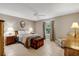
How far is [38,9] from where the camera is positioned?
2084mm

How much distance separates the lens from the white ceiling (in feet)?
6.60

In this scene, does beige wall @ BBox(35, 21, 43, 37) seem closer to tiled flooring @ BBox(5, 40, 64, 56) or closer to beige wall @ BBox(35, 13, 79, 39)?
beige wall @ BBox(35, 13, 79, 39)

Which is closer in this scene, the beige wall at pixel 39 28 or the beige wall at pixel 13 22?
the beige wall at pixel 13 22

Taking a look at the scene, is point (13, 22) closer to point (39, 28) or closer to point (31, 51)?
point (39, 28)

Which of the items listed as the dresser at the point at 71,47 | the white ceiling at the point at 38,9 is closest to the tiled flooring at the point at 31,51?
the dresser at the point at 71,47

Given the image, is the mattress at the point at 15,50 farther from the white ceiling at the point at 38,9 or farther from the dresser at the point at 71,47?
the dresser at the point at 71,47

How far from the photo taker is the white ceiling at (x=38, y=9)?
79.2 inches

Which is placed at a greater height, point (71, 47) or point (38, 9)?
point (38, 9)

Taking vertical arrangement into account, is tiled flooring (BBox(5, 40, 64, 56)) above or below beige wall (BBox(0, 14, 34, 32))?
below

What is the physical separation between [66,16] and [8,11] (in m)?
1.20

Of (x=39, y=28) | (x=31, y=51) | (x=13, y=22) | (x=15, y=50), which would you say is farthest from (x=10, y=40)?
(x=39, y=28)

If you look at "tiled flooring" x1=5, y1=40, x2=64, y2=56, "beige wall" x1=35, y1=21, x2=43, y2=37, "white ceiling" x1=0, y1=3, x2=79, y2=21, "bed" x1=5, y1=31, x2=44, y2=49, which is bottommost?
"tiled flooring" x1=5, y1=40, x2=64, y2=56

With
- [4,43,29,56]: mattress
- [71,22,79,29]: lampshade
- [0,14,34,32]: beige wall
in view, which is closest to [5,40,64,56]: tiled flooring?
[4,43,29,56]: mattress

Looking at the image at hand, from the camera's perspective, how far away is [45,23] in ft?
7.34
